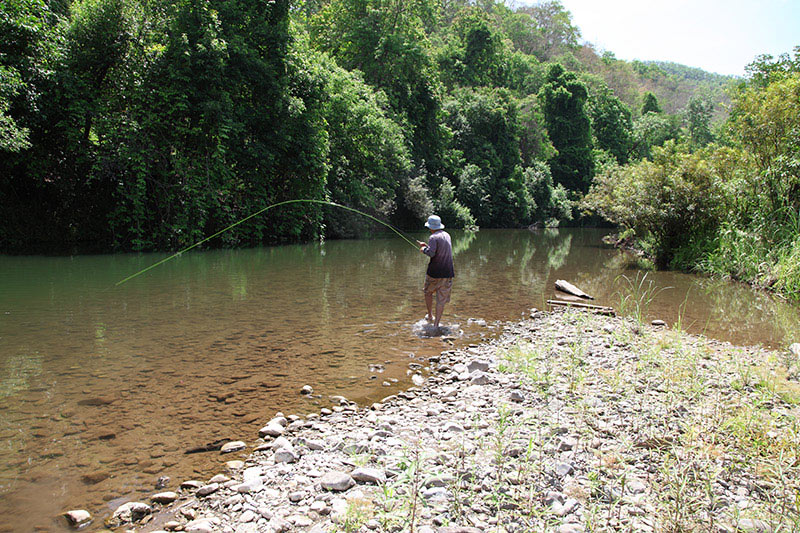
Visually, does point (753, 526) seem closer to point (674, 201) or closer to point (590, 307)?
point (590, 307)

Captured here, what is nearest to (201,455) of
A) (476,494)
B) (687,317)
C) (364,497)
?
(364,497)

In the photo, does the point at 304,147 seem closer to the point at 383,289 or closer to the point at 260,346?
the point at 383,289

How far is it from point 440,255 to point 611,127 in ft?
229

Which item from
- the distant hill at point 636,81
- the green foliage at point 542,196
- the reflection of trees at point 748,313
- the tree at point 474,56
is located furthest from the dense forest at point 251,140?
the distant hill at point 636,81

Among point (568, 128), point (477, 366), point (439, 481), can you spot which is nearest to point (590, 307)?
point (477, 366)

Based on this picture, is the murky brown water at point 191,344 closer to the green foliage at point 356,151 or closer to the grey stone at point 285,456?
the grey stone at point 285,456

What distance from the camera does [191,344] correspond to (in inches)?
→ 328

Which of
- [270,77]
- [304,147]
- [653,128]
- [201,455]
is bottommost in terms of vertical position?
[201,455]

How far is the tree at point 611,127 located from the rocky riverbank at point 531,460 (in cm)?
7024

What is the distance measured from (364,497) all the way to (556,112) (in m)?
64.9

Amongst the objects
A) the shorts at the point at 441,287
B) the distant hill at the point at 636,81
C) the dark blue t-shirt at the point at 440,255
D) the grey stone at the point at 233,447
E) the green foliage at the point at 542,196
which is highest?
the distant hill at the point at 636,81

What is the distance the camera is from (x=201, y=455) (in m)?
4.85

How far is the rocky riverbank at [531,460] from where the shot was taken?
11.8ft

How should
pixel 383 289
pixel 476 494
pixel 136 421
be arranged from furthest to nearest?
pixel 383 289 < pixel 136 421 < pixel 476 494
